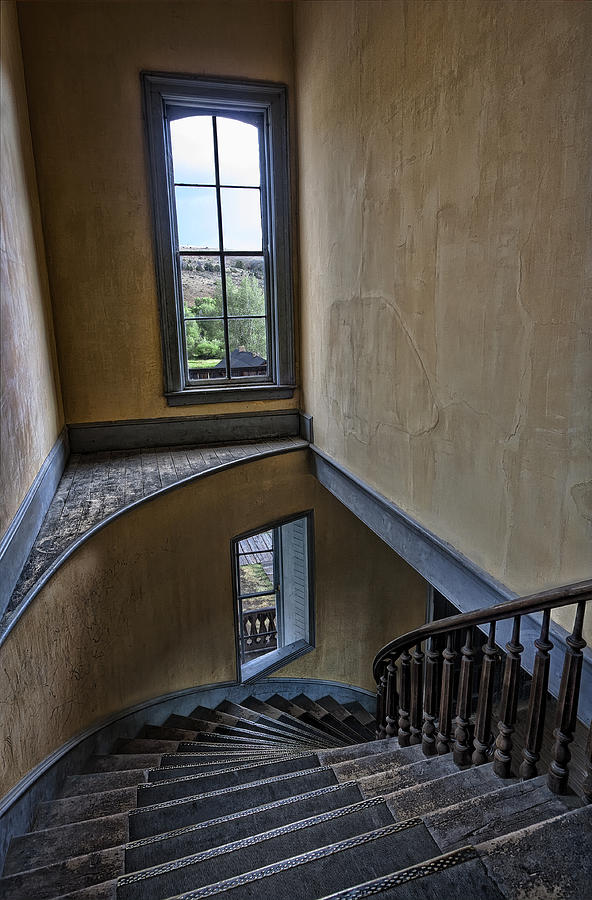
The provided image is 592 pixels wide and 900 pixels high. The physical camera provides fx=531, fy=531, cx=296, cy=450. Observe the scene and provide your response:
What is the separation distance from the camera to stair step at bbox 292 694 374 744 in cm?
471

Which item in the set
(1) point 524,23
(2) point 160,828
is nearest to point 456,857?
→ (2) point 160,828

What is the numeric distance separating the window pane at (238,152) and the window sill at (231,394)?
1797 millimetres

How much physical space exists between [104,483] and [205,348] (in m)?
1.67

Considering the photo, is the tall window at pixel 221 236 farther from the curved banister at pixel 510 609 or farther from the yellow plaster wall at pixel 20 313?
the curved banister at pixel 510 609

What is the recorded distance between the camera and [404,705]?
2.65 m

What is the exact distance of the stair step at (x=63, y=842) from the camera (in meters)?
1.97

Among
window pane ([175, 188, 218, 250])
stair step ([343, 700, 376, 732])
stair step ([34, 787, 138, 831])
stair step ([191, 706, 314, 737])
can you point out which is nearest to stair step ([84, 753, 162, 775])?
stair step ([34, 787, 138, 831])

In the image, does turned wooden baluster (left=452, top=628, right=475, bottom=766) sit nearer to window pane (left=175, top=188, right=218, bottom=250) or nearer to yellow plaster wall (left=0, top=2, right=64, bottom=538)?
yellow plaster wall (left=0, top=2, right=64, bottom=538)

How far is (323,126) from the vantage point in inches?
153

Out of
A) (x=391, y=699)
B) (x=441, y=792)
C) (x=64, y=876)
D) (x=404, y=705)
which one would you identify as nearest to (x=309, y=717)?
(x=391, y=699)

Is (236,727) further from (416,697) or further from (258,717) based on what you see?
(416,697)

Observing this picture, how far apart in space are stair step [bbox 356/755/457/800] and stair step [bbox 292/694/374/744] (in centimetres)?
259

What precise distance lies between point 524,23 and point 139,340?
3561mm

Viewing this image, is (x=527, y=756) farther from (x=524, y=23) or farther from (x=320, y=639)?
(x=320, y=639)
